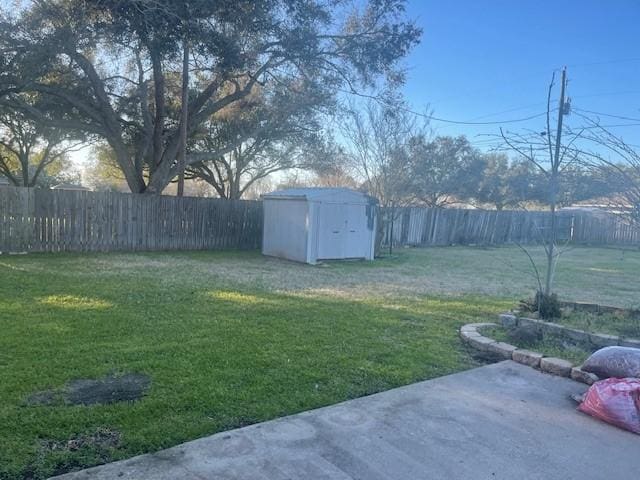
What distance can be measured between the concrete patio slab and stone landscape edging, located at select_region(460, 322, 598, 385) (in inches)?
19.2

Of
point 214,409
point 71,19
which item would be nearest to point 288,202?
point 71,19

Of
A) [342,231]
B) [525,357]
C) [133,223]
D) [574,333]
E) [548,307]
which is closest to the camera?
[525,357]

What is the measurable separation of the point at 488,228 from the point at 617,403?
1728cm

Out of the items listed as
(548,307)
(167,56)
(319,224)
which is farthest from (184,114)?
(548,307)

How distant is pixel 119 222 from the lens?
11211 mm

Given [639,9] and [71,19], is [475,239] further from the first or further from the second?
[71,19]

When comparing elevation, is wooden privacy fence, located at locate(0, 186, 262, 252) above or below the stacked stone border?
above

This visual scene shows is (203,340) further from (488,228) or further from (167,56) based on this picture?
(488,228)

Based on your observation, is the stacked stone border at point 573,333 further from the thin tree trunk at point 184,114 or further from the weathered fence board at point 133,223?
the thin tree trunk at point 184,114

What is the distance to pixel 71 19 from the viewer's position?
339 inches

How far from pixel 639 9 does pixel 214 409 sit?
24.1 feet

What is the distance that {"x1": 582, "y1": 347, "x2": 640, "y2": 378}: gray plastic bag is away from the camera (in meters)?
3.50

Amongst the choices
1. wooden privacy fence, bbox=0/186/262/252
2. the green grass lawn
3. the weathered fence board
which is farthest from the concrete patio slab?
wooden privacy fence, bbox=0/186/262/252

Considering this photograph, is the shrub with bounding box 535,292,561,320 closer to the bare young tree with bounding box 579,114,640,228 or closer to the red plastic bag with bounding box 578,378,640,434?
the bare young tree with bounding box 579,114,640,228
